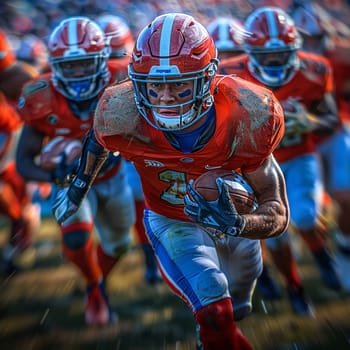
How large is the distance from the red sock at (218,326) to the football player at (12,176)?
10.0 feet

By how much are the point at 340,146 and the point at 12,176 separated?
113 inches

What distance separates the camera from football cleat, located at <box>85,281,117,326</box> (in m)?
4.45

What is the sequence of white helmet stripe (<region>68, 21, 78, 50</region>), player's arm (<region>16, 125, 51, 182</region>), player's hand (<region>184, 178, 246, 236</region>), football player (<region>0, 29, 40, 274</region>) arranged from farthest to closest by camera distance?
football player (<region>0, 29, 40, 274</region>)
white helmet stripe (<region>68, 21, 78, 50</region>)
player's arm (<region>16, 125, 51, 182</region>)
player's hand (<region>184, 178, 246, 236</region>)

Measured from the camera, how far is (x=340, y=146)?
4992 millimetres

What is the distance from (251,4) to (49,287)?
6918 mm

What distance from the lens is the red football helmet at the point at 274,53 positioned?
15.3ft

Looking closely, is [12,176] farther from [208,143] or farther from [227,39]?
[208,143]

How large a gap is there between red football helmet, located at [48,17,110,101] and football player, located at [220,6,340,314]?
89cm

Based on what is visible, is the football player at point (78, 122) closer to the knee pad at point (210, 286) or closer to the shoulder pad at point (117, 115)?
the shoulder pad at point (117, 115)

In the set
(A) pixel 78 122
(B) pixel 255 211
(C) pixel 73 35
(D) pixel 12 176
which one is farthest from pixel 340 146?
(D) pixel 12 176

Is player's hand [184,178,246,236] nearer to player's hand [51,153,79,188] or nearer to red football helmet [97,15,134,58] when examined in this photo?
player's hand [51,153,79,188]

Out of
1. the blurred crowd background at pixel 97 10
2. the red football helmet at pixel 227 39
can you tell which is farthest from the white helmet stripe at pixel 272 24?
the blurred crowd background at pixel 97 10

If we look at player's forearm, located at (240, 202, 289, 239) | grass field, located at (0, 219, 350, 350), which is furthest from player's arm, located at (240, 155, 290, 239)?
grass field, located at (0, 219, 350, 350)

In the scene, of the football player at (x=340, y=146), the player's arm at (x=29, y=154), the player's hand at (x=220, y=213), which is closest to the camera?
the player's hand at (x=220, y=213)
